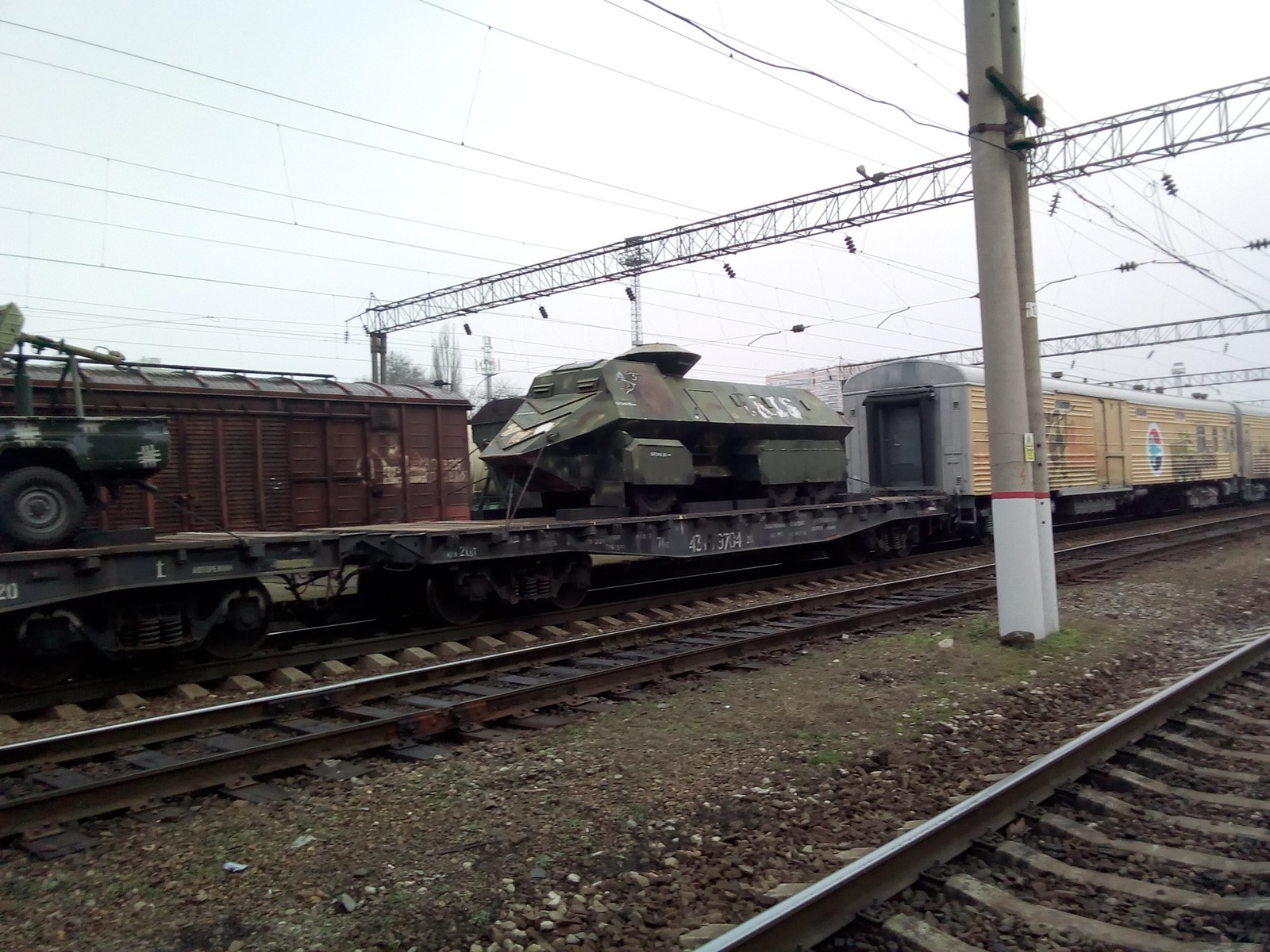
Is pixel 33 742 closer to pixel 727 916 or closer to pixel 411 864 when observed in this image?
pixel 411 864

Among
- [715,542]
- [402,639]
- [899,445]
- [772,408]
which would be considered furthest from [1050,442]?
[402,639]

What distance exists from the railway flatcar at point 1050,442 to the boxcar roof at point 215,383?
825 centimetres

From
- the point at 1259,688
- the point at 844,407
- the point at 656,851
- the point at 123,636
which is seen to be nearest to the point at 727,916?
the point at 656,851

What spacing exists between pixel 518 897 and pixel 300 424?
10986 millimetres

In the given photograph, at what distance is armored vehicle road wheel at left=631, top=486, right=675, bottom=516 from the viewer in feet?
40.0

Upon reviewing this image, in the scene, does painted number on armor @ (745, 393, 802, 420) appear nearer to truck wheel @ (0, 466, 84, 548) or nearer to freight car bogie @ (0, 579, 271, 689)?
freight car bogie @ (0, 579, 271, 689)

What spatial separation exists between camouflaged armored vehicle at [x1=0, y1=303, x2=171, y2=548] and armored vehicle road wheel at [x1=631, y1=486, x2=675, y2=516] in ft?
19.0

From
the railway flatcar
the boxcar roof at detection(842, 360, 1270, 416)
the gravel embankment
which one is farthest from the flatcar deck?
the boxcar roof at detection(842, 360, 1270, 416)

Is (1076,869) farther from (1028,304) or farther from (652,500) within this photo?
(652,500)

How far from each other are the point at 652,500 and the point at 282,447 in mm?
5502

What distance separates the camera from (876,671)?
7.81 meters

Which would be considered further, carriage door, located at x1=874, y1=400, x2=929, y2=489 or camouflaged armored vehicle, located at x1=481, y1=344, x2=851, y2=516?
carriage door, located at x1=874, y1=400, x2=929, y2=489

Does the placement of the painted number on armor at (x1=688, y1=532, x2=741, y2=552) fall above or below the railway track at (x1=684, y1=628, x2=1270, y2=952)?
above

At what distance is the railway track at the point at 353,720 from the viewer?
5.21 metres
